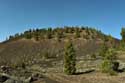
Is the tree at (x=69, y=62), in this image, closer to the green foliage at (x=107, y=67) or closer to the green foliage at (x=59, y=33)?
the green foliage at (x=107, y=67)

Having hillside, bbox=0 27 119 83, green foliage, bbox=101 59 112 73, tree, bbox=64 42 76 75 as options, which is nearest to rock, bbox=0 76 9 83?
tree, bbox=64 42 76 75

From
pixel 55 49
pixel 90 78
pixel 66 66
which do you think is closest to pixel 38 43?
pixel 55 49

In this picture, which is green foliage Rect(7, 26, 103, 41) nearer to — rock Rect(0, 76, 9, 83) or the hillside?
the hillside

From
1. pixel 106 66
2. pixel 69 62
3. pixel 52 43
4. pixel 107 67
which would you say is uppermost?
pixel 52 43

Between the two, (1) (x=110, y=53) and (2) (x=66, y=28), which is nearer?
(1) (x=110, y=53)

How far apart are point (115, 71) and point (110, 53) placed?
12.7 feet

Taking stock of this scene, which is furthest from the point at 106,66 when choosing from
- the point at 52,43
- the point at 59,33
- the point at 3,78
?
the point at 59,33

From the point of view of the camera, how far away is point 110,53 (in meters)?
54.5

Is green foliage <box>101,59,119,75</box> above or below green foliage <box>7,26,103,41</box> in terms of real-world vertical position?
below

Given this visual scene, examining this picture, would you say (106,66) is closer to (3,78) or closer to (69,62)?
(69,62)

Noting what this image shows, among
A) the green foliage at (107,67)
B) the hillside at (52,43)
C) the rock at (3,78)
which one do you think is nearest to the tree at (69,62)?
the green foliage at (107,67)

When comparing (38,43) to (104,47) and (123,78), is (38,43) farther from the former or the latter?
(123,78)

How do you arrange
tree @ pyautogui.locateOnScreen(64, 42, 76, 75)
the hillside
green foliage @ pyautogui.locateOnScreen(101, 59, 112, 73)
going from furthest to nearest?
the hillside, tree @ pyautogui.locateOnScreen(64, 42, 76, 75), green foliage @ pyautogui.locateOnScreen(101, 59, 112, 73)

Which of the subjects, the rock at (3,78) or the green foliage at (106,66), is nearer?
the rock at (3,78)
